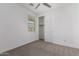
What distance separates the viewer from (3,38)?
3.07 m

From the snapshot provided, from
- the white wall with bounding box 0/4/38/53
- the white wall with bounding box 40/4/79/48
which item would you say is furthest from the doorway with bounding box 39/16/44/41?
the white wall with bounding box 0/4/38/53

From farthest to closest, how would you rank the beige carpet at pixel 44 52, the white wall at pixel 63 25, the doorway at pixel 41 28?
1. the doorway at pixel 41 28
2. the white wall at pixel 63 25
3. the beige carpet at pixel 44 52

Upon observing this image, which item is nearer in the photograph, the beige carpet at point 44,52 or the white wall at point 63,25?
the beige carpet at point 44,52

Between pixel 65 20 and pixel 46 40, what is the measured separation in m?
2.11

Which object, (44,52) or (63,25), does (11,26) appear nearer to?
(44,52)

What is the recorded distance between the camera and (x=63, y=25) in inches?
186

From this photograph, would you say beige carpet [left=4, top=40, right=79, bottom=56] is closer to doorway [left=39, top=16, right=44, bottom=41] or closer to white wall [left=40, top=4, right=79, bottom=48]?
white wall [left=40, top=4, right=79, bottom=48]

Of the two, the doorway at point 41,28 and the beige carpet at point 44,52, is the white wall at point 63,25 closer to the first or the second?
the doorway at point 41,28

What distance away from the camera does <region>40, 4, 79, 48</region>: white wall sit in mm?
4105

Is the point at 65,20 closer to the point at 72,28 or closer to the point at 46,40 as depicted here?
the point at 72,28

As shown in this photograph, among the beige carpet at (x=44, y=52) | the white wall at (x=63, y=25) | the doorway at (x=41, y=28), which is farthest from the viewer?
the doorway at (x=41, y=28)

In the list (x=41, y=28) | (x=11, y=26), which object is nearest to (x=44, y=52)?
(x=11, y=26)

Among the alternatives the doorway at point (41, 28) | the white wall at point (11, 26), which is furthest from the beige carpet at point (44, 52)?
the doorway at point (41, 28)

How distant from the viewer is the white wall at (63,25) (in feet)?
13.5
